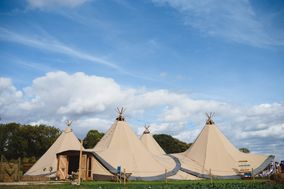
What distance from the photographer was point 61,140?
34438mm

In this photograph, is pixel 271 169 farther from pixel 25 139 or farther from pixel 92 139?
pixel 25 139

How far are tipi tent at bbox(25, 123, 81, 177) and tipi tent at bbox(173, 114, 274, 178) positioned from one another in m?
11.5

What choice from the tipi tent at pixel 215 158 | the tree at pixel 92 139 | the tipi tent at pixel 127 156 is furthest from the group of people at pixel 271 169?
the tree at pixel 92 139

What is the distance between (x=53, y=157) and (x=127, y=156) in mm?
7789

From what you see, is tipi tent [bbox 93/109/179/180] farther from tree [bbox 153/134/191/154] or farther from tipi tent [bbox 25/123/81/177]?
tree [bbox 153/134/191/154]

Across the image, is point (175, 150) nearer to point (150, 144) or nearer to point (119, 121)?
point (150, 144)

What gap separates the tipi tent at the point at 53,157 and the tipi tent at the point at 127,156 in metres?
3.75

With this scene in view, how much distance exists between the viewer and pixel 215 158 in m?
36.1

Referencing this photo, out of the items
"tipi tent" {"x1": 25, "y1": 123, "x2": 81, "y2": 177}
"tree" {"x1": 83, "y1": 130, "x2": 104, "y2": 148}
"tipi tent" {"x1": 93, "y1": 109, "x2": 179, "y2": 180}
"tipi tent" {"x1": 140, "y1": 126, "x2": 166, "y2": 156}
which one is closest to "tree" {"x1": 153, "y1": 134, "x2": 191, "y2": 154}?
"tree" {"x1": 83, "y1": 130, "x2": 104, "y2": 148}

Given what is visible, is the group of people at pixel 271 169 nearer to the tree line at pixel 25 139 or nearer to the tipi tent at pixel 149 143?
the tipi tent at pixel 149 143

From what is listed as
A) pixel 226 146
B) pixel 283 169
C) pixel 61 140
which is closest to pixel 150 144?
pixel 226 146

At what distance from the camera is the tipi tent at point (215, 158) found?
3469 centimetres

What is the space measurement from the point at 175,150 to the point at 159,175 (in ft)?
119

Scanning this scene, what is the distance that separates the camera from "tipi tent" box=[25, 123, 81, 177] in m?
31.3
